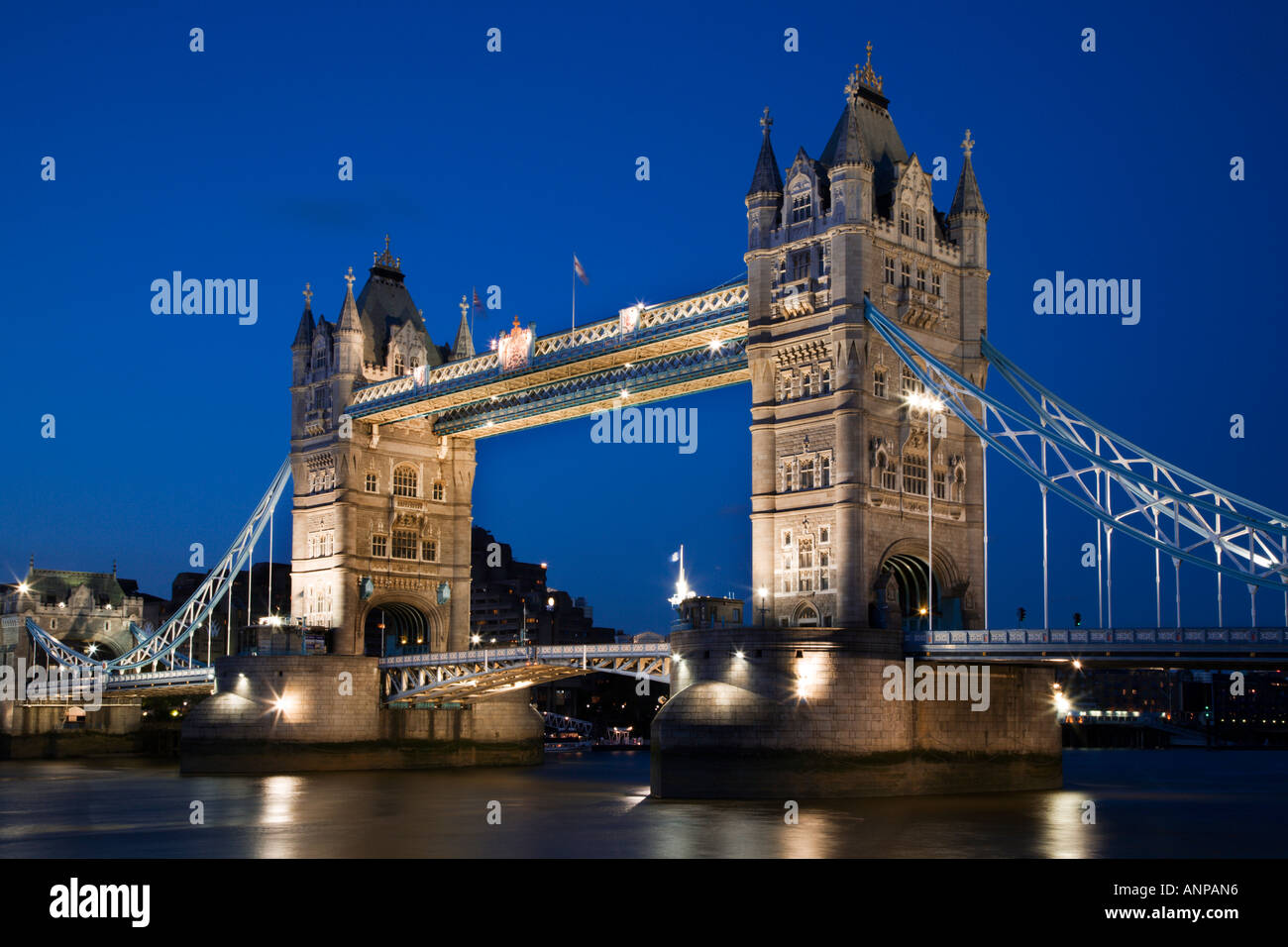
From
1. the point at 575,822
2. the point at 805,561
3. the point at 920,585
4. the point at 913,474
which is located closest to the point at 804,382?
the point at 913,474

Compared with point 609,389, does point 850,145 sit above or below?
above

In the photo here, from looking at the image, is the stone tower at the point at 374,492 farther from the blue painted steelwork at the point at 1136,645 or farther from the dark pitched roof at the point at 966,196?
the blue painted steelwork at the point at 1136,645

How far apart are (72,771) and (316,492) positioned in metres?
18.9

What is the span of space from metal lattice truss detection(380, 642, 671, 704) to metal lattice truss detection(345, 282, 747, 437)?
1020 centimetres

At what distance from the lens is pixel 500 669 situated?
201 feet

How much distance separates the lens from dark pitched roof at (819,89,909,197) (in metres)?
48.6

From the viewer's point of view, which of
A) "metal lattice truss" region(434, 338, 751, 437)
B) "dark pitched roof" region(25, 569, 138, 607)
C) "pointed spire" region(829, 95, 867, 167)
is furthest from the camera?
"dark pitched roof" region(25, 569, 138, 607)

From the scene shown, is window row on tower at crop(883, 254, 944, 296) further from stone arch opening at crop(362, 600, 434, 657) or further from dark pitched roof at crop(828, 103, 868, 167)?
stone arch opening at crop(362, 600, 434, 657)

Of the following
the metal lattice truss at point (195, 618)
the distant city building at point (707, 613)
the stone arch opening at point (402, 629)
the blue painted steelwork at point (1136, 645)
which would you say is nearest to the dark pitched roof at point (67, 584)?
the metal lattice truss at point (195, 618)

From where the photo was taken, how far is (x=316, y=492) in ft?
231

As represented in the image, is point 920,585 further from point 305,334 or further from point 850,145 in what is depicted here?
point 305,334

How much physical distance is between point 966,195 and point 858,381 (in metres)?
9.01

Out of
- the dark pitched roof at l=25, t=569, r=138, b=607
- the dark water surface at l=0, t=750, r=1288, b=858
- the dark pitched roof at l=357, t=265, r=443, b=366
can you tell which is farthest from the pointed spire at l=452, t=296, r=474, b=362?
the dark pitched roof at l=25, t=569, r=138, b=607
